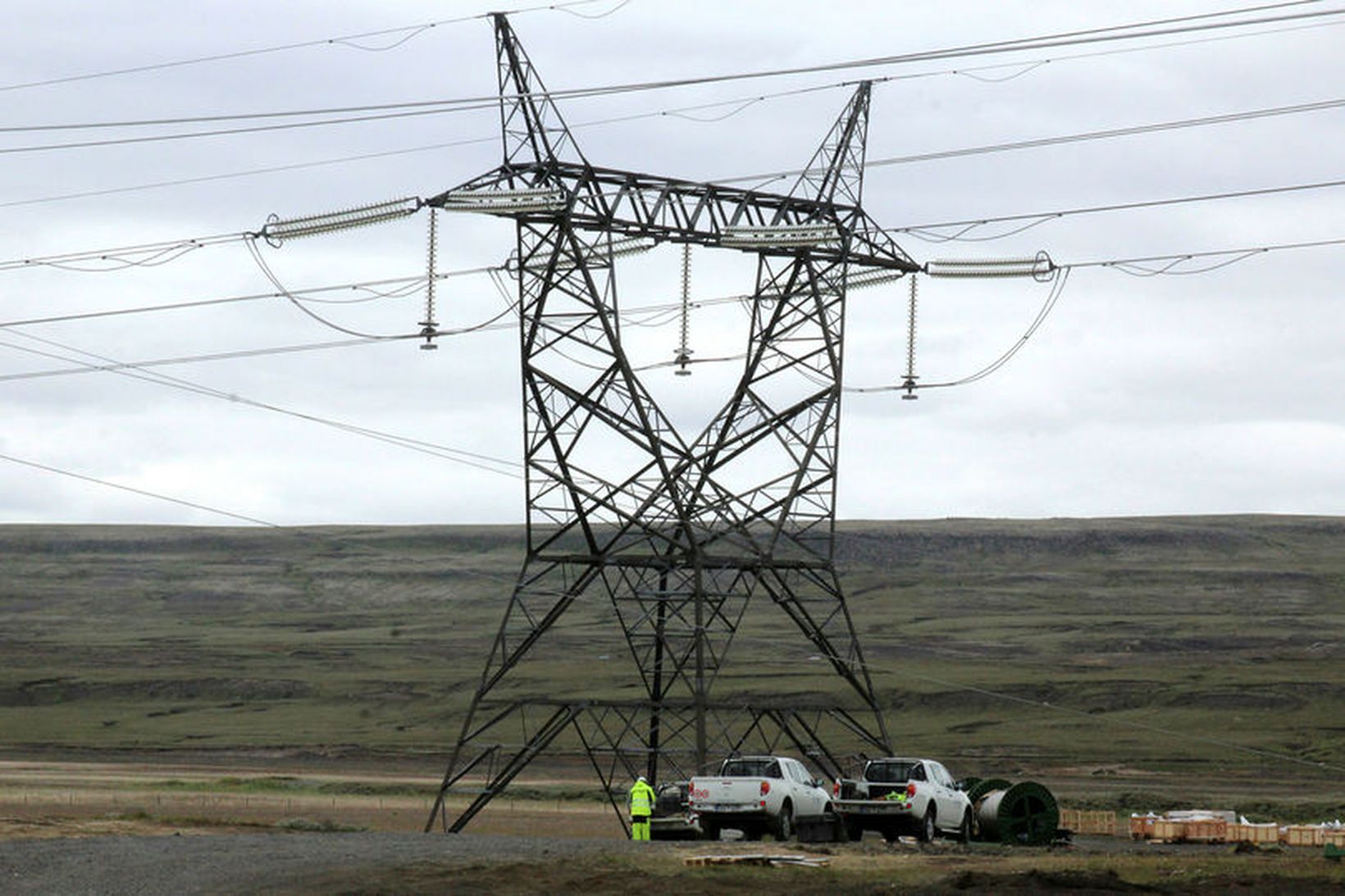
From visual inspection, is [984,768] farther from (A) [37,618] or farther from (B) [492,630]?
(A) [37,618]

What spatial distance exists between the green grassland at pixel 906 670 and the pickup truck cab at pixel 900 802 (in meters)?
37.9

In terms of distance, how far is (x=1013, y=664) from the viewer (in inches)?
5207

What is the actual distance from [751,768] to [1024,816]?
Answer: 6.42 meters

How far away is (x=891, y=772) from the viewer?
4638 cm

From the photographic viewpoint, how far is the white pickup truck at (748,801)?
147 feet

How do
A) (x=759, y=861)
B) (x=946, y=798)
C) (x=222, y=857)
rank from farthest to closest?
(x=946, y=798)
(x=222, y=857)
(x=759, y=861)

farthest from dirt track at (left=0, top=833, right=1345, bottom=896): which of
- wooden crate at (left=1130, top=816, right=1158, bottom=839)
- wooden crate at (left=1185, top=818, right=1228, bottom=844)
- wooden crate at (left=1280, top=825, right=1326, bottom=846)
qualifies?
wooden crate at (left=1130, top=816, right=1158, bottom=839)

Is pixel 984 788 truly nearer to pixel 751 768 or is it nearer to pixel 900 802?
pixel 900 802

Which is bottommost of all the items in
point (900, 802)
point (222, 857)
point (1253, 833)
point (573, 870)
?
point (1253, 833)

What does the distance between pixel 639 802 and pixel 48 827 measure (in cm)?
1454

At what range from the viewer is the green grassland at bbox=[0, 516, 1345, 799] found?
101500 millimetres

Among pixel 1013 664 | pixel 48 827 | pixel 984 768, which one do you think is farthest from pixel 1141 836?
pixel 1013 664

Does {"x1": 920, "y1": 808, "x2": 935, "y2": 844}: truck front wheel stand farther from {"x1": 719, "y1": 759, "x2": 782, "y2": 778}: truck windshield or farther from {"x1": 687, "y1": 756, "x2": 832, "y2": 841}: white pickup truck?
{"x1": 719, "y1": 759, "x2": 782, "y2": 778}: truck windshield

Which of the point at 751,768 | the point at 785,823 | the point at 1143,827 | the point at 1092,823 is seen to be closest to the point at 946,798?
the point at 785,823
